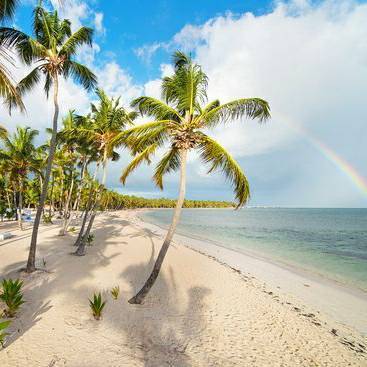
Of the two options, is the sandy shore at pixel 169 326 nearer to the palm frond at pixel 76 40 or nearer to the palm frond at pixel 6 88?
the palm frond at pixel 6 88

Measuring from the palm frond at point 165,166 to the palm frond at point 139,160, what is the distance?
0.97 meters

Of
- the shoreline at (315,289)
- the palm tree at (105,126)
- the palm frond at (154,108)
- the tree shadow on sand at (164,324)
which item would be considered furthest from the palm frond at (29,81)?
the shoreline at (315,289)

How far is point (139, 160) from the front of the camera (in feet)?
28.8

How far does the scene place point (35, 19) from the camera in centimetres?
993

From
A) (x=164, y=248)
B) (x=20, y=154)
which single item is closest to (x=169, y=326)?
(x=164, y=248)

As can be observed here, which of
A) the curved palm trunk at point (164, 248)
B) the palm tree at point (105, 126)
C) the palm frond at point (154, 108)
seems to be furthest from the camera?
the palm tree at point (105, 126)

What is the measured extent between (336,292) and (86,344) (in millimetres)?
10992

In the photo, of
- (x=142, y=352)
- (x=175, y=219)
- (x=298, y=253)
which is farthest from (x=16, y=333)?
(x=298, y=253)

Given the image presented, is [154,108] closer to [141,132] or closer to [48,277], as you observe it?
[141,132]

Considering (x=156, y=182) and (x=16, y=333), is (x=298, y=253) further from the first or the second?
(x=16, y=333)

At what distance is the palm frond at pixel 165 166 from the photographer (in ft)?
32.6

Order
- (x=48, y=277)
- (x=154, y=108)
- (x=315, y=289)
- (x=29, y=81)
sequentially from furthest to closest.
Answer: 1. (x=315, y=289)
2. (x=29, y=81)
3. (x=48, y=277)
4. (x=154, y=108)

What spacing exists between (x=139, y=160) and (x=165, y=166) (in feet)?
5.28

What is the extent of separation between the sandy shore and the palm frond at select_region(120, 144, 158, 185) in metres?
3.95
